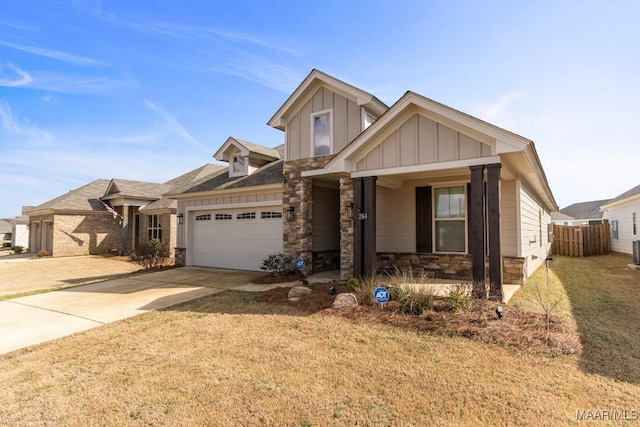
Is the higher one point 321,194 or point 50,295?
point 321,194

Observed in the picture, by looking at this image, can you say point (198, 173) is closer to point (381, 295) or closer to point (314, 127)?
point (314, 127)

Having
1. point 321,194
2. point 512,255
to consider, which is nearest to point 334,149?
point 321,194

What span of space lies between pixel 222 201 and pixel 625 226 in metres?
21.2

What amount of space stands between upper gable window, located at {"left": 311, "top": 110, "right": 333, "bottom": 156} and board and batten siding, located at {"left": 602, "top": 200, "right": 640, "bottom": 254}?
16314 millimetres

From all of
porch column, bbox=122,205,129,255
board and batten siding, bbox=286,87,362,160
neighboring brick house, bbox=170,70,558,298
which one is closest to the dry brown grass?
neighboring brick house, bbox=170,70,558,298

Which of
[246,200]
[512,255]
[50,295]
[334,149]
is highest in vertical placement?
[334,149]

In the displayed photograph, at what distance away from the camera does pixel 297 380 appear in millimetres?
3635

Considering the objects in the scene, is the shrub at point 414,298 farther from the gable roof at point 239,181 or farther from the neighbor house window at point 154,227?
the neighbor house window at point 154,227

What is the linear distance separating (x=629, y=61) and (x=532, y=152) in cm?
387

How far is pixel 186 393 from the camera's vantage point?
3.41 metres

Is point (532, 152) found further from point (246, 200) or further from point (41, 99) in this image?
point (41, 99)

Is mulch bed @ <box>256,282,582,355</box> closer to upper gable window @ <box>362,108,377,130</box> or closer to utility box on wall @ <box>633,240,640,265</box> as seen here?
upper gable window @ <box>362,108,377,130</box>

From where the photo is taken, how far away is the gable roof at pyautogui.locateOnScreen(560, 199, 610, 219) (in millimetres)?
38062

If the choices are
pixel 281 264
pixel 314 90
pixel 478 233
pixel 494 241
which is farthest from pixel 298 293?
pixel 314 90
